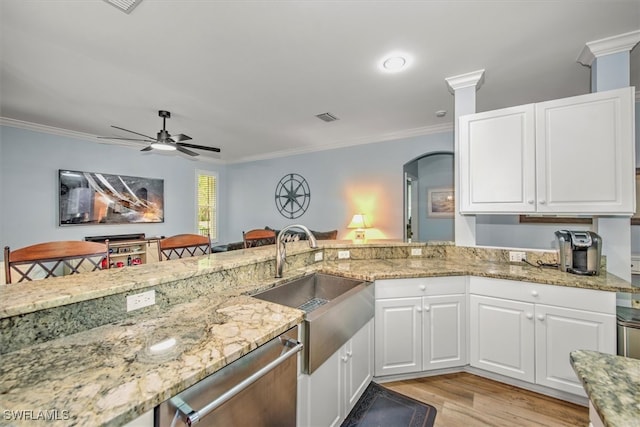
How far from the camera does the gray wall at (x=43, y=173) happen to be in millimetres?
3850

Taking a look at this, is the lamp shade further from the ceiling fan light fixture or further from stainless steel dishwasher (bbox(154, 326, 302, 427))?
stainless steel dishwasher (bbox(154, 326, 302, 427))

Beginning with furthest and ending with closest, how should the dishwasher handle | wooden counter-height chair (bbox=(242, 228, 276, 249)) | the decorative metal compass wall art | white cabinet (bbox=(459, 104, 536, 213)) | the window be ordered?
the window < the decorative metal compass wall art < wooden counter-height chair (bbox=(242, 228, 276, 249)) < white cabinet (bbox=(459, 104, 536, 213)) < the dishwasher handle

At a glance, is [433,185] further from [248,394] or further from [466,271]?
[248,394]

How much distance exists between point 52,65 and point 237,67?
165 centimetres

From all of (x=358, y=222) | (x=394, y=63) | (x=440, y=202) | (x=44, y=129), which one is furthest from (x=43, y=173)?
(x=440, y=202)

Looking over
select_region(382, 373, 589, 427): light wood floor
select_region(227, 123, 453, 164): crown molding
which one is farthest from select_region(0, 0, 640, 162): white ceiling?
select_region(382, 373, 589, 427): light wood floor

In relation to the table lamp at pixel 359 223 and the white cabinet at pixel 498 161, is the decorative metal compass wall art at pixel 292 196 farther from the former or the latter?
the white cabinet at pixel 498 161

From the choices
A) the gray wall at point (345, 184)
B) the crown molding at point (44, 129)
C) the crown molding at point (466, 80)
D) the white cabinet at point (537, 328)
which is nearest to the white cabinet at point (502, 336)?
the white cabinet at point (537, 328)

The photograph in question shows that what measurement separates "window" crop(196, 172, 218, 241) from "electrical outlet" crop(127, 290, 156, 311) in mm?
5397

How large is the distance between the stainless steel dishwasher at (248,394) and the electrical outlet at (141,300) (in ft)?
2.03

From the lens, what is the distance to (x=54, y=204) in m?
4.25

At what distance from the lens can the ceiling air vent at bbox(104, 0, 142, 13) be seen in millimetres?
1664

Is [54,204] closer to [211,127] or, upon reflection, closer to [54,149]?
[54,149]

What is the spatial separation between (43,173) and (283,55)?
14.8 feet
